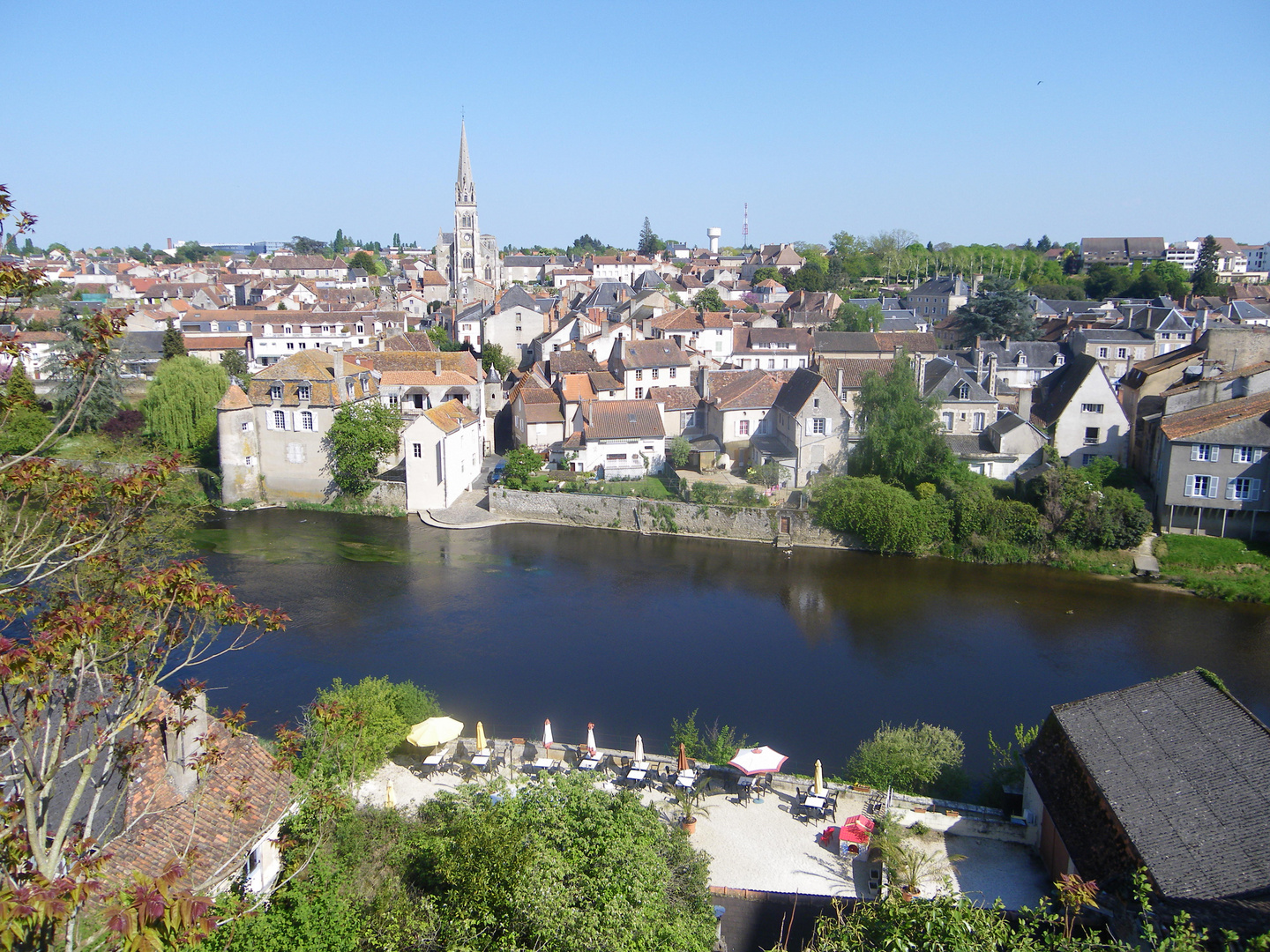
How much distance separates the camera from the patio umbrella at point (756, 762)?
53.4 feet

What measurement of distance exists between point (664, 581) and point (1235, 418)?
67.1ft

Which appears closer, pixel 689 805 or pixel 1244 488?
pixel 689 805

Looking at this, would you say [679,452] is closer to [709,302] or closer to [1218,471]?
[1218,471]

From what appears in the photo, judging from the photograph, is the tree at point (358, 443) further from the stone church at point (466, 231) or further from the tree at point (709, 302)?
the stone church at point (466, 231)

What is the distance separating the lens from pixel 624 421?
40125mm

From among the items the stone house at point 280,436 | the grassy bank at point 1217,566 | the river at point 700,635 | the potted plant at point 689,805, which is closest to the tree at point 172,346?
the stone house at point 280,436

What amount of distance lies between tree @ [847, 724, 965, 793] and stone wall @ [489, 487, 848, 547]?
16884 mm

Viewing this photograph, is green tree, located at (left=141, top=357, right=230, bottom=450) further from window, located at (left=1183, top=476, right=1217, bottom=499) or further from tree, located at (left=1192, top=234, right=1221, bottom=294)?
tree, located at (left=1192, top=234, right=1221, bottom=294)

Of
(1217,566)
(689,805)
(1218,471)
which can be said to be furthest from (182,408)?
(1218,471)

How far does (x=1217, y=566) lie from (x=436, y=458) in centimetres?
2889

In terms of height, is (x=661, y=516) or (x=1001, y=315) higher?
(x=1001, y=315)

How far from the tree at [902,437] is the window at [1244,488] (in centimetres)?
881

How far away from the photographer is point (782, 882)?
44.3 ft

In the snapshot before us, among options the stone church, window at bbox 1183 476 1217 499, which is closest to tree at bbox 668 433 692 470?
window at bbox 1183 476 1217 499
